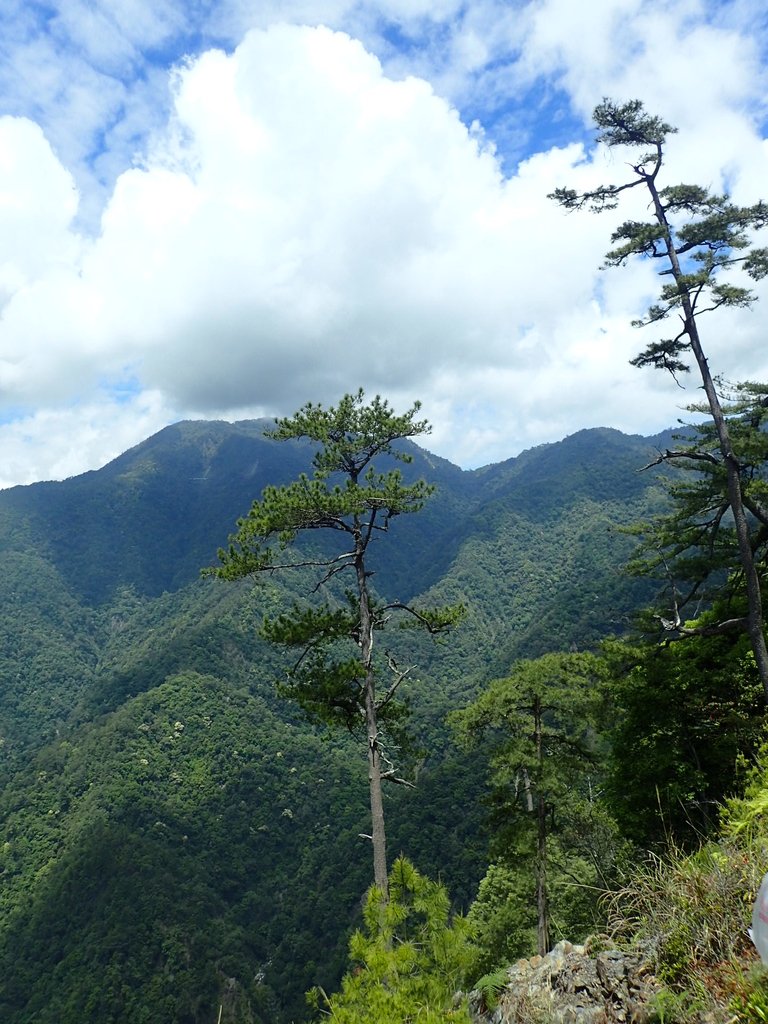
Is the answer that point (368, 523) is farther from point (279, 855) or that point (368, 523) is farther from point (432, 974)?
point (279, 855)

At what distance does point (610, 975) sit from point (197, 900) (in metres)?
92.3

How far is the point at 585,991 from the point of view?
4.25 metres

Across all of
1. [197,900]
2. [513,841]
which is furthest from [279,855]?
[513,841]

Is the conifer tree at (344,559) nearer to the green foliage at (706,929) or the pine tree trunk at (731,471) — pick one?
the pine tree trunk at (731,471)

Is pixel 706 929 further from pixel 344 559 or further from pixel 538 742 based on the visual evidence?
pixel 538 742

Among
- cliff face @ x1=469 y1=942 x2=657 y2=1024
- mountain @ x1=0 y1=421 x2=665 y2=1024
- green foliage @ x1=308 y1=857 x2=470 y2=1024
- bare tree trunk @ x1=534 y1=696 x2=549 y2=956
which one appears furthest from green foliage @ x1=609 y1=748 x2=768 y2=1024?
mountain @ x1=0 y1=421 x2=665 y2=1024

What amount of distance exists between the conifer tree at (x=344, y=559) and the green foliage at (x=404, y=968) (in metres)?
3.57

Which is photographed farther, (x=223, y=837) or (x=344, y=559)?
(x=223, y=837)

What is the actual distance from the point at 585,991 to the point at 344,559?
737 cm

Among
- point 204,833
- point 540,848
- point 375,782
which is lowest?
point 204,833

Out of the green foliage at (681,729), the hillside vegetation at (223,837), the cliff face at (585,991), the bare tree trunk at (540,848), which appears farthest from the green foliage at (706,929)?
the bare tree trunk at (540,848)

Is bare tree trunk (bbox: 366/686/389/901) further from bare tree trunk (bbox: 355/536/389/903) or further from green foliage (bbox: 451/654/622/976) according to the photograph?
green foliage (bbox: 451/654/622/976)

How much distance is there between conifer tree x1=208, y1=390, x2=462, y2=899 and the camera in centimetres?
1030

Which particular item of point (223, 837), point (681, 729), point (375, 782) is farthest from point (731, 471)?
point (223, 837)
